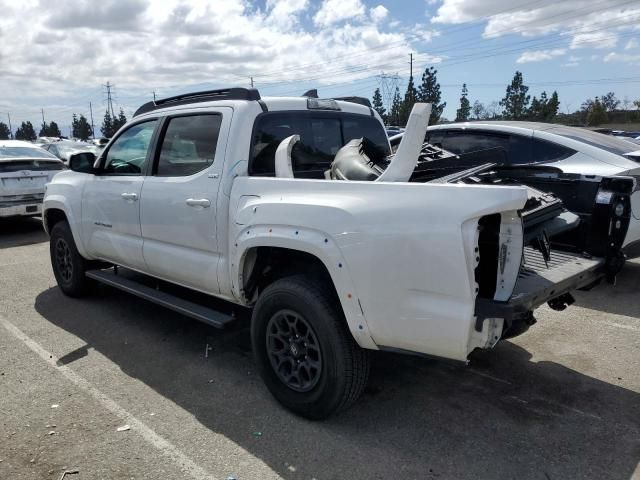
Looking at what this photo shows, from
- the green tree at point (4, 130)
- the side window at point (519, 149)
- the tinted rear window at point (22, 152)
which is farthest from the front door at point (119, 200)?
the green tree at point (4, 130)

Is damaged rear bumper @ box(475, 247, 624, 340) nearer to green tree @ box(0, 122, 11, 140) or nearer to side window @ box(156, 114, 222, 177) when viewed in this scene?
side window @ box(156, 114, 222, 177)

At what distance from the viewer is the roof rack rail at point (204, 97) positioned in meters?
3.95

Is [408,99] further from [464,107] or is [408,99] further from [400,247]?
[400,247]

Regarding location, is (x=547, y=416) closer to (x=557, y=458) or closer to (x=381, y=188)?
(x=557, y=458)

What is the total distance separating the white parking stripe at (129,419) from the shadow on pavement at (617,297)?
4255 millimetres

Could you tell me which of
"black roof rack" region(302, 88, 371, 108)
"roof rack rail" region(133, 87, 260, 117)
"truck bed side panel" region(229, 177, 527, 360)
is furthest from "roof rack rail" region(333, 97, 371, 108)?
"truck bed side panel" region(229, 177, 527, 360)

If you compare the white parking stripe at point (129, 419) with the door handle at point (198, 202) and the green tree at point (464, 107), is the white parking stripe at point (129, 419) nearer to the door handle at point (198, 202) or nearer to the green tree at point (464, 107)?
the door handle at point (198, 202)

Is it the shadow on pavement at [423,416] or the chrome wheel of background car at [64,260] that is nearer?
the shadow on pavement at [423,416]

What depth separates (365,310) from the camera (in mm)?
2885

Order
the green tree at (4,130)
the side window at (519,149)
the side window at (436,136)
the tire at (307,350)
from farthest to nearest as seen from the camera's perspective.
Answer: the green tree at (4,130) < the side window at (436,136) < the side window at (519,149) < the tire at (307,350)

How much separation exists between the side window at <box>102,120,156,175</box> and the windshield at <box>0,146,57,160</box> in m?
6.40

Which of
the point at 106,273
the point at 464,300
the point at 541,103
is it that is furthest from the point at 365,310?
the point at 541,103

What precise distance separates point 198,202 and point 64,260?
117 inches

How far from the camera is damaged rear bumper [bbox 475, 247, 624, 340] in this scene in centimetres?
261
